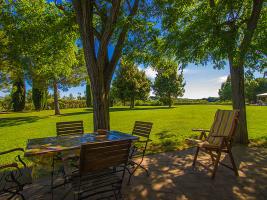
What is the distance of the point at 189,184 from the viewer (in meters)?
3.80

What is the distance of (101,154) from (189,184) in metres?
2.02

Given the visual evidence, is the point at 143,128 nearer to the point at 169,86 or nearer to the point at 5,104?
the point at 169,86

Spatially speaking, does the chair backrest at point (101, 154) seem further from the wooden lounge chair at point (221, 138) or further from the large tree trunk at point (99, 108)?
the large tree trunk at point (99, 108)

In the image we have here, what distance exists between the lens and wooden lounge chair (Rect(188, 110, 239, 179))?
4.11 m

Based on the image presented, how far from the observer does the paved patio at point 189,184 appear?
3400 mm

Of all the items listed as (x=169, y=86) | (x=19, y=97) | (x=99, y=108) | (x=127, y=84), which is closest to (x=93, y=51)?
(x=99, y=108)

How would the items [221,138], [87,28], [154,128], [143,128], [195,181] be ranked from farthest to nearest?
[154,128] < [87,28] < [143,128] < [221,138] < [195,181]

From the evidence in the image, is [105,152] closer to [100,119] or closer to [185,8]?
[100,119]

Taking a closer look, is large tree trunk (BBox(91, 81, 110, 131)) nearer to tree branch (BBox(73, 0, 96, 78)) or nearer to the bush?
tree branch (BBox(73, 0, 96, 78))

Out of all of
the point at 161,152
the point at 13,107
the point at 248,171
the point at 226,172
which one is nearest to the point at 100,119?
the point at 161,152

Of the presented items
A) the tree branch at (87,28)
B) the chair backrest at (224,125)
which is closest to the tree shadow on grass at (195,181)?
Answer: the chair backrest at (224,125)

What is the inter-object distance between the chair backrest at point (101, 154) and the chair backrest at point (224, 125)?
7.17ft

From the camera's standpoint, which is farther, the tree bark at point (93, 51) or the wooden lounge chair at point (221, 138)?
the tree bark at point (93, 51)

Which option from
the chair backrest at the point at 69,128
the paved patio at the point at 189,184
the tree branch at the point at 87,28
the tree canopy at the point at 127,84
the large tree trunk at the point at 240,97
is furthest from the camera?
the tree canopy at the point at 127,84
